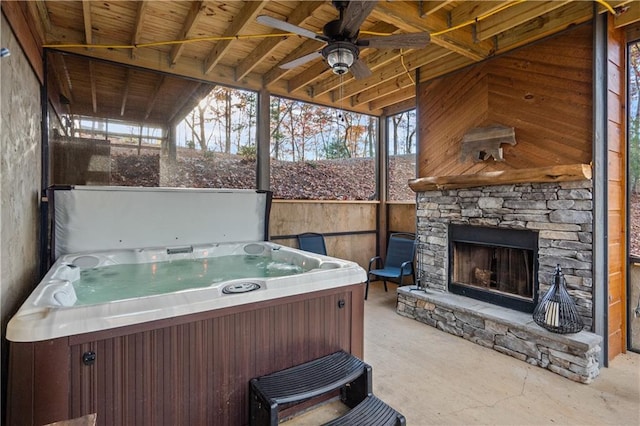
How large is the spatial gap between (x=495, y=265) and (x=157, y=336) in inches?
126

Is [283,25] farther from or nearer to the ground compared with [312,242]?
farther from the ground

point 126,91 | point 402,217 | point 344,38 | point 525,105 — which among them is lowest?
point 402,217

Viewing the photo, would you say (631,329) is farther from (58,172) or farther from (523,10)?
Answer: (58,172)

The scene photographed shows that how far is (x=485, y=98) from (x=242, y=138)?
2795 millimetres

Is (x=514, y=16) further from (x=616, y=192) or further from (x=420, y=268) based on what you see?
(x=420, y=268)

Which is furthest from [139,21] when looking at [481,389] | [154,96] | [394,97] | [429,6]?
[481,389]

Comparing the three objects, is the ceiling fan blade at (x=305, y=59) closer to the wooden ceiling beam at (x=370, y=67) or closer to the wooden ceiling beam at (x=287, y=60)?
the wooden ceiling beam at (x=287, y=60)

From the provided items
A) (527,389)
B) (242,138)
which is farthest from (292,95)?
(527,389)

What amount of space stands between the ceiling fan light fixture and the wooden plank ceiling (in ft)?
0.94

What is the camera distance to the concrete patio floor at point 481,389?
1.97 m

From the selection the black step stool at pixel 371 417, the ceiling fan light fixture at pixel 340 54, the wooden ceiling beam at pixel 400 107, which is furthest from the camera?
the wooden ceiling beam at pixel 400 107

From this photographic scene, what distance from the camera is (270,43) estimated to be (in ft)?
10.7

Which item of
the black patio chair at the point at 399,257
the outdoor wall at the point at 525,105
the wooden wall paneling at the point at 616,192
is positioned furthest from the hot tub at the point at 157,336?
the wooden wall paneling at the point at 616,192

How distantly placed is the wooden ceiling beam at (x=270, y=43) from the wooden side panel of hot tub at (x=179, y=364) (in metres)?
2.22
